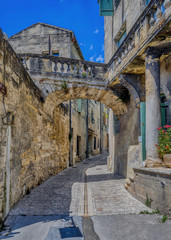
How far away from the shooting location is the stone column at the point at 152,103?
14.2 ft

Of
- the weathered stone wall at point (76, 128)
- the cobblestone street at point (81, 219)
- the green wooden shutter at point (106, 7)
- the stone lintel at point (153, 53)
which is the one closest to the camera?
the cobblestone street at point (81, 219)

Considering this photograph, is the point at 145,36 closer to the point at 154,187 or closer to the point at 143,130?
the point at 143,130

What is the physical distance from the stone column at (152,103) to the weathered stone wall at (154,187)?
1.77 ft

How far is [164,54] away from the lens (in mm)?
4625

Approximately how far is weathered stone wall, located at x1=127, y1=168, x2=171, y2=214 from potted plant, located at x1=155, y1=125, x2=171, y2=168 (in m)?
0.46

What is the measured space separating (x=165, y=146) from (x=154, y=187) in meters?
0.93

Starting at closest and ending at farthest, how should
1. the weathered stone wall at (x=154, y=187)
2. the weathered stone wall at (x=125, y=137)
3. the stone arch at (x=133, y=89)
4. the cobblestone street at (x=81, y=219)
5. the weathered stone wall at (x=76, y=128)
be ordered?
the cobblestone street at (x=81, y=219)
the weathered stone wall at (x=154, y=187)
the stone arch at (x=133, y=89)
the weathered stone wall at (x=125, y=137)
the weathered stone wall at (x=76, y=128)

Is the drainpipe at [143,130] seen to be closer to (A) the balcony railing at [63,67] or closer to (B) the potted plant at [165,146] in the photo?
(B) the potted plant at [165,146]

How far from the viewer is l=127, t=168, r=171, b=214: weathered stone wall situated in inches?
128

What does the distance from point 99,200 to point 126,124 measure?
387cm

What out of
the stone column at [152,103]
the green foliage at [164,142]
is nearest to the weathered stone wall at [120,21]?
the stone column at [152,103]

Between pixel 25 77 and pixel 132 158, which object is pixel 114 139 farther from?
pixel 25 77

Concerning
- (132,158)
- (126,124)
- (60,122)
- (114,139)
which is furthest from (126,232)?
(60,122)

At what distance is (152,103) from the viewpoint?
4410mm
